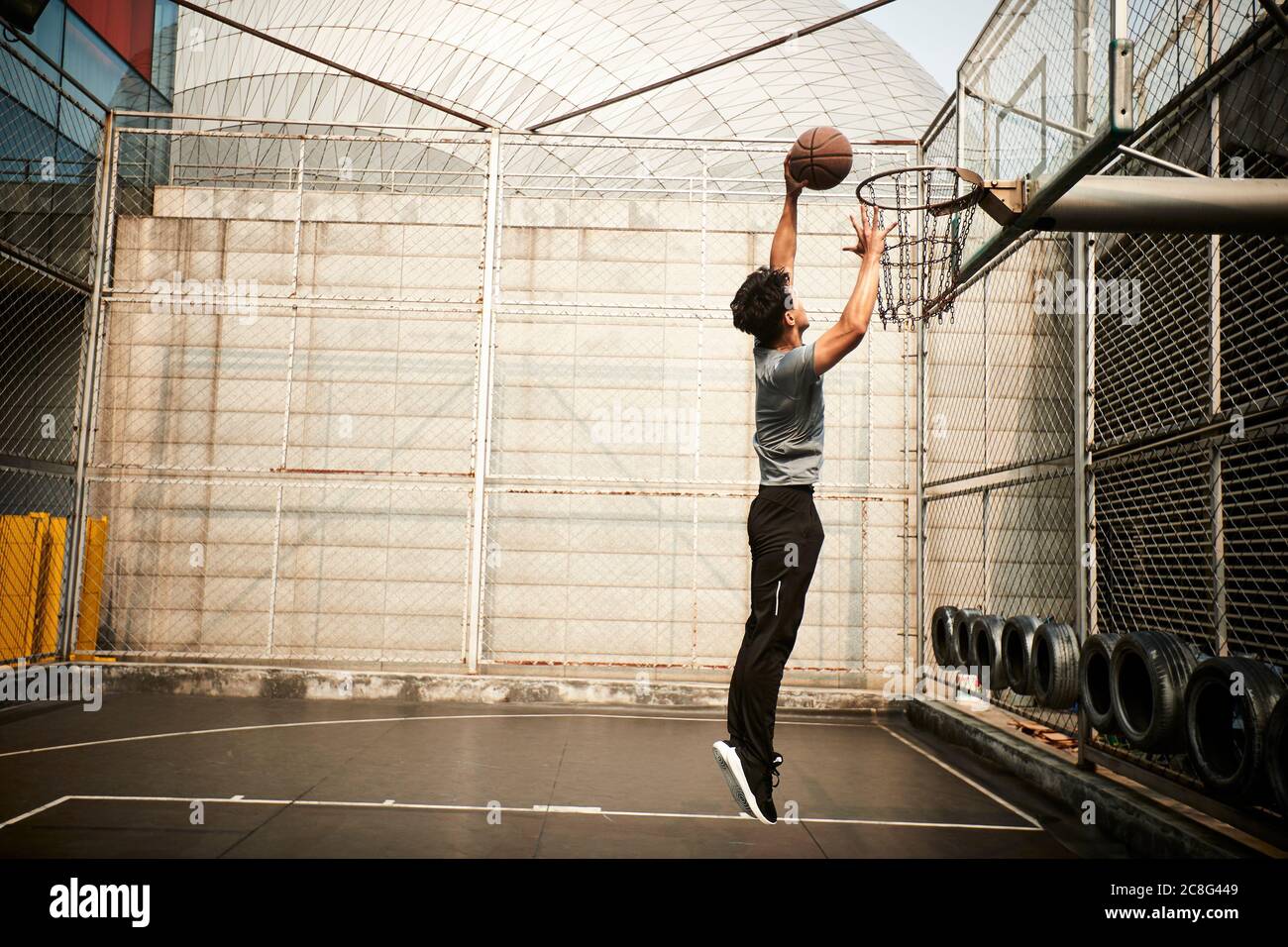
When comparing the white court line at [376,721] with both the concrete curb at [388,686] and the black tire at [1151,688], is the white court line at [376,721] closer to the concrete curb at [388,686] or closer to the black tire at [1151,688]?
the concrete curb at [388,686]

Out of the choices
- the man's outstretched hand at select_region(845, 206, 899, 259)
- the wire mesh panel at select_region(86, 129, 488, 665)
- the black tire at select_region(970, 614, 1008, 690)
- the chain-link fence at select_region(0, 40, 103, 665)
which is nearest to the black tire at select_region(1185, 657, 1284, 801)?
the black tire at select_region(970, 614, 1008, 690)

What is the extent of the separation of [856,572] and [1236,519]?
3.62 meters

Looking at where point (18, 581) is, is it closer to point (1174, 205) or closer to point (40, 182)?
point (40, 182)

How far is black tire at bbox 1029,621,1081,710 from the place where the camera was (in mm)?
5863

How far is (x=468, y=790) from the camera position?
5.31m

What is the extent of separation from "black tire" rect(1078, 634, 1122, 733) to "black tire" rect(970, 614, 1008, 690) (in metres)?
1.14

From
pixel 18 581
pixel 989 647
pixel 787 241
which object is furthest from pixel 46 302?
pixel 989 647

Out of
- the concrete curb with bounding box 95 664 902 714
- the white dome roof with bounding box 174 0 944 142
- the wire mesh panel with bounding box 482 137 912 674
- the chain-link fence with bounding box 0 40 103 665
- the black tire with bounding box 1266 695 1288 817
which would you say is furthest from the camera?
the white dome roof with bounding box 174 0 944 142

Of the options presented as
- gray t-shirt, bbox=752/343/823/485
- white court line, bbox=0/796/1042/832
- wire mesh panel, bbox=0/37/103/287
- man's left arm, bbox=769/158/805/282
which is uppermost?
wire mesh panel, bbox=0/37/103/287

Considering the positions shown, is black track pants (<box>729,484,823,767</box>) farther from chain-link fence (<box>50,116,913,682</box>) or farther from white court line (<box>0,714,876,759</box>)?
chain-link fence (<box>50,116,913,682</box>)

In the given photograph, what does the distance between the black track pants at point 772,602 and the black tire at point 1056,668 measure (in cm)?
323
